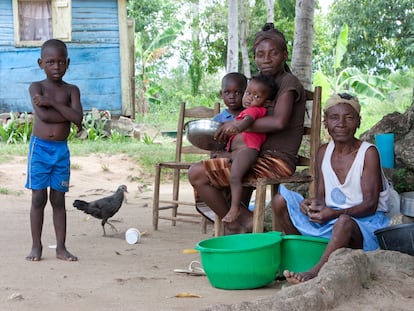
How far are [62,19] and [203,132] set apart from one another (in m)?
9.29

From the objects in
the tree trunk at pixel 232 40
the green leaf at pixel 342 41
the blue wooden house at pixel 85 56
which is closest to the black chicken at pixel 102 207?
the blue wooden house at pixel 85 56

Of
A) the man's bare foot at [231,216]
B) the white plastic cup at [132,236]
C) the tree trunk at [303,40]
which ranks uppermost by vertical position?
the tree trunk at [303,40]

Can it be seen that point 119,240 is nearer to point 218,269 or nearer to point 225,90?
point 225,90

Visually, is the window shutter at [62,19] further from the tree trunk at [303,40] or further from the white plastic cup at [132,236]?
the white plastic cup at [132,236]

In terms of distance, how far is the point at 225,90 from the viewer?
498 centimetres

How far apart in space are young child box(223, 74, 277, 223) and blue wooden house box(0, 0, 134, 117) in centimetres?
969

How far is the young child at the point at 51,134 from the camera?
458cm

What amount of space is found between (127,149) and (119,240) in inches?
226

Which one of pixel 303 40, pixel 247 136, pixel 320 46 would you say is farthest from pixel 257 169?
pixel 320 46

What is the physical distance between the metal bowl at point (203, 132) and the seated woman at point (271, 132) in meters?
0.15

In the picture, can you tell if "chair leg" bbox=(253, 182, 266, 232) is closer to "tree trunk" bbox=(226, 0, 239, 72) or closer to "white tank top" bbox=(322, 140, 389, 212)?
"white tank top" bbox=(322, 140, 389, 212)

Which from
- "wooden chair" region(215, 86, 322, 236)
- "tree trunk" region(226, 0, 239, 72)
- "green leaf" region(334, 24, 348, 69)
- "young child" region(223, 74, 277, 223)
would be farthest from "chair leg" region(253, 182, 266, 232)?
"green leaf" region(334, 24, 348, 69)

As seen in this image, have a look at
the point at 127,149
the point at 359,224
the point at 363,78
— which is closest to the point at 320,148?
the point at 359,224

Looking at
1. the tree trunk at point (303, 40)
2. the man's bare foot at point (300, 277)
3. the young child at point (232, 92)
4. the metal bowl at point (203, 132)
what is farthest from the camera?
the tree trunk at point (303, 40)
